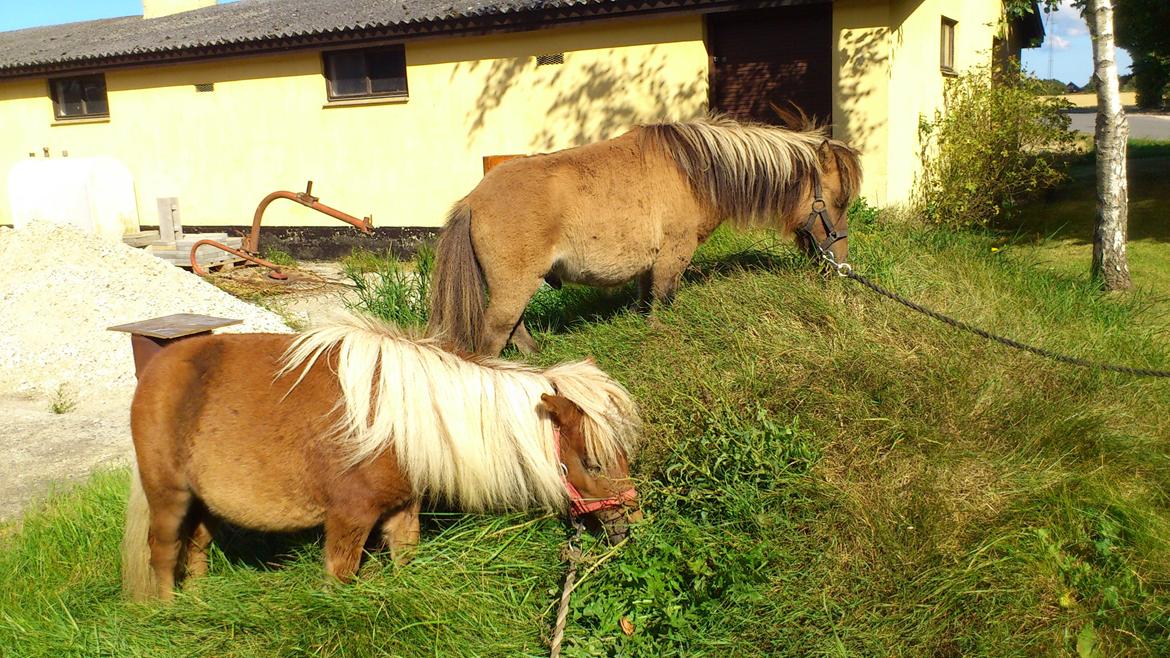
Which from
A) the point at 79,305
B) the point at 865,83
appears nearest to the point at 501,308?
the point at 79,305

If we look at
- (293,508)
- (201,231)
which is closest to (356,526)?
(293,508)

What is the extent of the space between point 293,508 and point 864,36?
8.59 meters

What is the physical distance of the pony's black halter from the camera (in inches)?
234

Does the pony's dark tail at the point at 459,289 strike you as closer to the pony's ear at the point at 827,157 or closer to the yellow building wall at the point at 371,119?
the pony's ear at the point at 827,157

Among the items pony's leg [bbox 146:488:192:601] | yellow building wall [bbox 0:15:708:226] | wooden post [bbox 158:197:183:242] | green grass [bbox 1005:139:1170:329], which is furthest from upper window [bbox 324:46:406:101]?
pony's leg [bbox 146:488:192:601]

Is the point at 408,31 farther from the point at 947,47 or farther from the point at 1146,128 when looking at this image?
the point at 1146,128

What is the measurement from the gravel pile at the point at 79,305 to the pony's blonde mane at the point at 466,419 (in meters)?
4.43

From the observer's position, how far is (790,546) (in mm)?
3365

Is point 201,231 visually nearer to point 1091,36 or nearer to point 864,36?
point 864,36

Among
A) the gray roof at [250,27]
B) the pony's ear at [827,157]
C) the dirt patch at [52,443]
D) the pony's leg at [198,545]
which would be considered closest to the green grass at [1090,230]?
the pony's ear at [827,157]

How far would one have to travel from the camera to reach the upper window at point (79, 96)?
1513 cm

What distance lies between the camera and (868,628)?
3.08 m

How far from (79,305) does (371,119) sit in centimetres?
570

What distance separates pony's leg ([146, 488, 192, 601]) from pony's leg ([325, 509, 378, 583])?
2.30 ft
